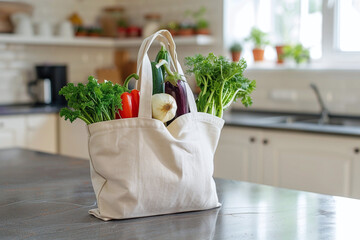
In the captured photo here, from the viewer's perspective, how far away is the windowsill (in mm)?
3729

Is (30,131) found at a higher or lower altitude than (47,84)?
lower

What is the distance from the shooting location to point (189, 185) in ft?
4.21

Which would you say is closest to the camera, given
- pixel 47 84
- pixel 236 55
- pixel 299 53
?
pixel 299 53

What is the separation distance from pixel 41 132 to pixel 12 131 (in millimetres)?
224

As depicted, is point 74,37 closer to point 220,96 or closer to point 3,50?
point 3,50

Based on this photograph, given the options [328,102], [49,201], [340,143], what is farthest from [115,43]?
[49,201]

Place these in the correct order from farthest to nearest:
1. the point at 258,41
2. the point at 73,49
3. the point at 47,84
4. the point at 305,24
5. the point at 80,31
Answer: the point at 73,49
the point at 80,31
the point at 47,84
the point at 258,41
the point at 305,24

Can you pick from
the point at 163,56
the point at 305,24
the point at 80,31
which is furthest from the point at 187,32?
the point at 163,56

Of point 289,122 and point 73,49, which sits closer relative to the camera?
point 289,122

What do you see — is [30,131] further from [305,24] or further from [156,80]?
[156,80]

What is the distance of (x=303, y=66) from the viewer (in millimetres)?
3936

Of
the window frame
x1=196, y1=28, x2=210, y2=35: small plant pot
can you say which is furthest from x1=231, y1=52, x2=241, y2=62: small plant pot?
the window frame

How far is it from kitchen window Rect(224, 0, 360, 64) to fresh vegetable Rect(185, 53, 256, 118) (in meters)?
2.63

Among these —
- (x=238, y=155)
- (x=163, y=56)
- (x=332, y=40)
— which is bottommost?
(x=238, y=155)
